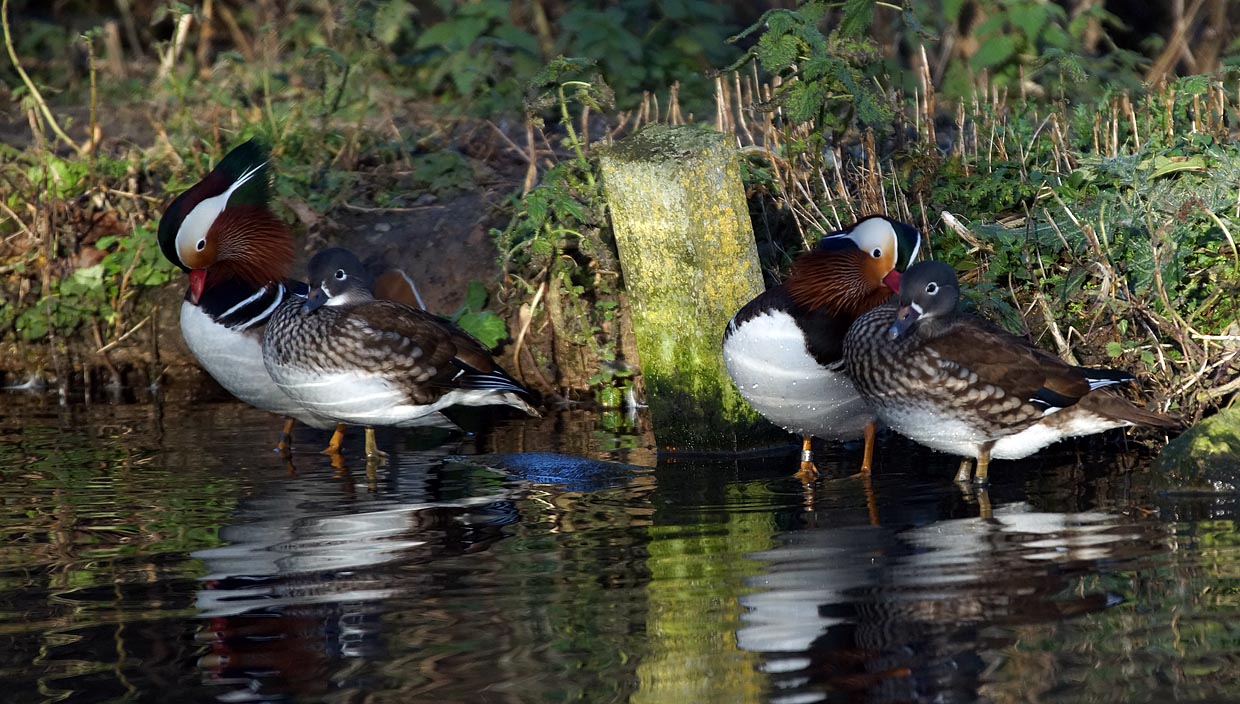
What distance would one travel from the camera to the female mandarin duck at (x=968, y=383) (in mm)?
5387

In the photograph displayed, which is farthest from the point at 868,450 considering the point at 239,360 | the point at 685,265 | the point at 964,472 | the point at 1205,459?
the point at 239,360

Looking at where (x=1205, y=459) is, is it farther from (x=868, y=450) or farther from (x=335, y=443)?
(x=335, y=443)

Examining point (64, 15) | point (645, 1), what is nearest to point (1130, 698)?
point (645, 1)

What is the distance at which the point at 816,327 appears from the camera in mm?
5852

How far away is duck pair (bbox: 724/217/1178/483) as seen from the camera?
5.40 metres

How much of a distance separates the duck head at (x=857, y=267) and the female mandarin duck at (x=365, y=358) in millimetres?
1468

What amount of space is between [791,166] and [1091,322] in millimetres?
1590

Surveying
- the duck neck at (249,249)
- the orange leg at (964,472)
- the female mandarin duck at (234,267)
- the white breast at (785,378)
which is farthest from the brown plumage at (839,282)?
the duck neck at (249,249)

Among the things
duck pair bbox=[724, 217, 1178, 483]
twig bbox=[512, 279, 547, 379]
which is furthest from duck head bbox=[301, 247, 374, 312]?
duck pair bbox=[724, 217, 1178, 483]

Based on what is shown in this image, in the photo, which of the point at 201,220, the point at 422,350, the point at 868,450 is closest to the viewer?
the point at 868,450

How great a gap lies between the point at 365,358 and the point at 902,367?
7.50 feet

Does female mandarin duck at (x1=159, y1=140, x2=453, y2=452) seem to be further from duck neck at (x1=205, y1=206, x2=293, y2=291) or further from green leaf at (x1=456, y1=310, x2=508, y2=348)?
green leaf at (x1=456, y1=310, x2=508, y2=348)

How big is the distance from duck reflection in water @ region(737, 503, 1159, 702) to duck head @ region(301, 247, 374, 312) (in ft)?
8.43

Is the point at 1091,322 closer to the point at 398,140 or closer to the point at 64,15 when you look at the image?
the point at 398,140
